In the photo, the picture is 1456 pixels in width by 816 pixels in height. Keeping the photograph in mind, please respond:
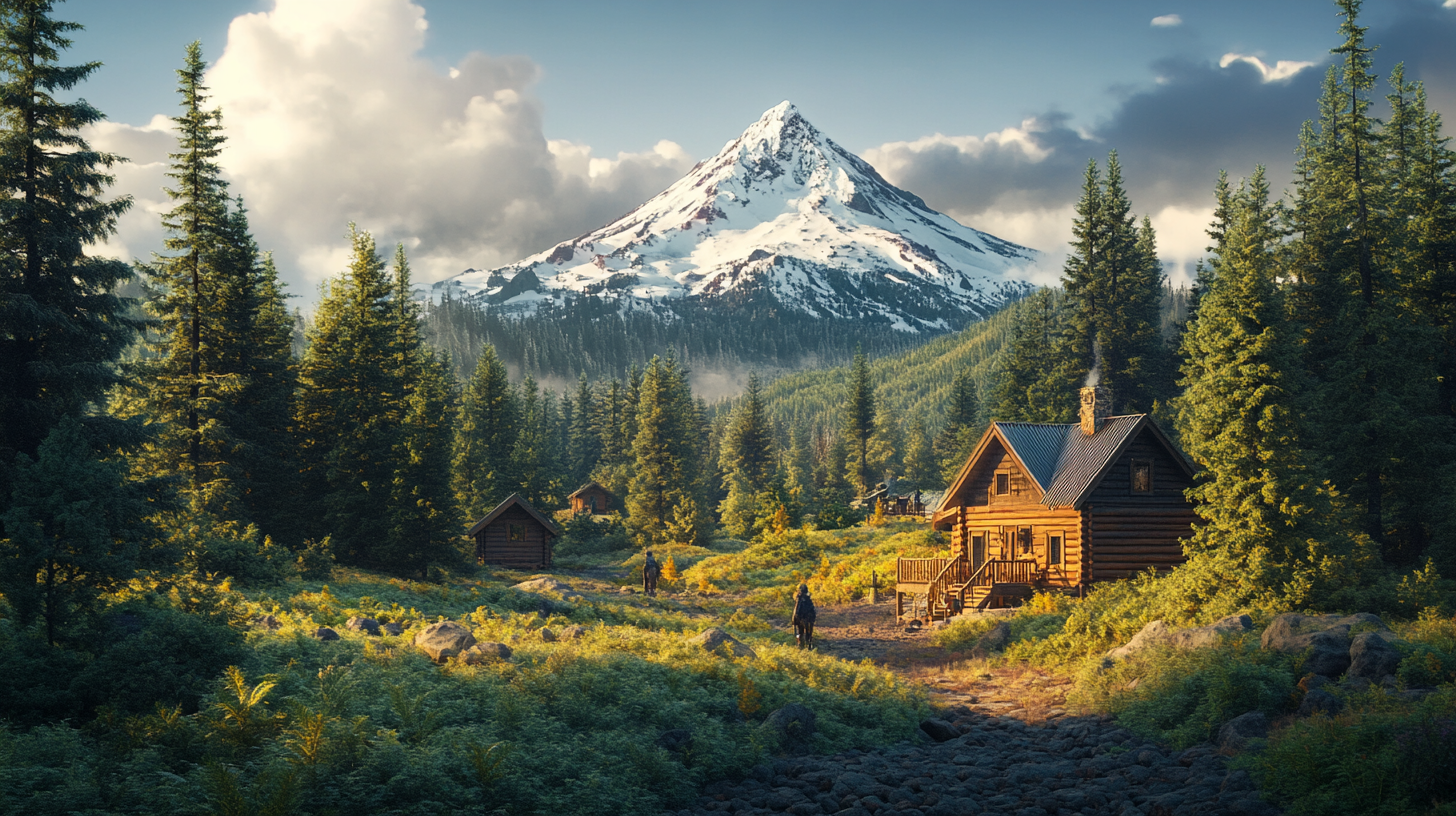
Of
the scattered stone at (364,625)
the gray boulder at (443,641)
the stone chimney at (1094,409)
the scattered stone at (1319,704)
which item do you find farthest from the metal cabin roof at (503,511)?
the scattered stone at (1319,704)

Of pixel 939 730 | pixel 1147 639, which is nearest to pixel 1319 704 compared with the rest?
pixel 939 730

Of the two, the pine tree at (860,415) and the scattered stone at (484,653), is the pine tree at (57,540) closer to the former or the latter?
the scattered stone at (484,653)

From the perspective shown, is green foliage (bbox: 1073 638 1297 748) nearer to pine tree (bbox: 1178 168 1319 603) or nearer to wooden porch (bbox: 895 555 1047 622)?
pine tree (bbox: 1178 168 1319 603)

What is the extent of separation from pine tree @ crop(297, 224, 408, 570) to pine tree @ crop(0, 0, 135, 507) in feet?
50.5

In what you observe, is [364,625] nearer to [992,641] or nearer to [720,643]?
[720,643]

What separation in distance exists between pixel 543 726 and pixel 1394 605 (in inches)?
794

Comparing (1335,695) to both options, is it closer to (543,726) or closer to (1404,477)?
(543,726)

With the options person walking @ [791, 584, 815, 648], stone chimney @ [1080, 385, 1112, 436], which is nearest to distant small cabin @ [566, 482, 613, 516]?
stone chimney @ [1080, 385, 1112, 436]

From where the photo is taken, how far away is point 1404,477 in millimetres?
30031

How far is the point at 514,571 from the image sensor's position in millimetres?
51125

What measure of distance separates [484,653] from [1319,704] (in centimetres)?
1305

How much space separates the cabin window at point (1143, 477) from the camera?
31.4 m

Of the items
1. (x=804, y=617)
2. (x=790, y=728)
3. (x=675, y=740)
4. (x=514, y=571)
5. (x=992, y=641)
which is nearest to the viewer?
(x=675, y=740)

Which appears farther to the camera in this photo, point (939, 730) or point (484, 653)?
point (939, 730)
